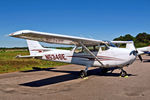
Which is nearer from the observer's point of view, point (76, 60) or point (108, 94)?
point (108, 94)

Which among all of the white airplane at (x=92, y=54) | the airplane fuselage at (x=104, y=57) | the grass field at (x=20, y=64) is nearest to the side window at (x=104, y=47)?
the white airplane at (x=92, y=54)

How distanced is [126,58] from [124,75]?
1.27 metres

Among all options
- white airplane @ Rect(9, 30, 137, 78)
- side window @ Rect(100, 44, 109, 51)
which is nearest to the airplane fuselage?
white airplane @ Rect(9, 30, 137, 78)

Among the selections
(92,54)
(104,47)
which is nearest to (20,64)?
(92,54)

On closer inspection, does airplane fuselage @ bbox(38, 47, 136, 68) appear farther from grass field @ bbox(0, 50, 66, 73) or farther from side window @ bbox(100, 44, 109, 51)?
grass field @ bbox(0, 50, 66, 73)

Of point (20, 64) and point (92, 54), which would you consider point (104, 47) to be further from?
point (20, 64)

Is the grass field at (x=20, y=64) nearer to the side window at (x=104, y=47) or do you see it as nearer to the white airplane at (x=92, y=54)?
the white airplane at (x=92, y=54)

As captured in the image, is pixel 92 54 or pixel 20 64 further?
pixel 20 64

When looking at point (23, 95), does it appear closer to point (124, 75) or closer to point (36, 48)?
point (124, 75)

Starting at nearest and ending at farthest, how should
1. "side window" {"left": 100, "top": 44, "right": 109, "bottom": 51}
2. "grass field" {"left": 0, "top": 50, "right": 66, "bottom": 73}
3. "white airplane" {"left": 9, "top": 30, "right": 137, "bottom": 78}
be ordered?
1. "white airplane" {"left": 9, "top": 30, "right": 137, "bottom": 78}
2. "side window" {"left": 100, "top": 44, "right": 109, "bottom": 51}
3. "grass field" {"left": 0, "top": 50, "right": 66, "bottom": 73}

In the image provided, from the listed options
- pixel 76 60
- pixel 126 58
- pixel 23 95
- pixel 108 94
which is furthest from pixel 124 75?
pixel 23 95

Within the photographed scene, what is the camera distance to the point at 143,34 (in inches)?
4380

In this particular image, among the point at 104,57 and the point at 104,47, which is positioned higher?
the point at 104,47

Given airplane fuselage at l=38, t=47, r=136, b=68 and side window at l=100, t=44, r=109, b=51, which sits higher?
side window at l=100, t=44, r=109, b=51
